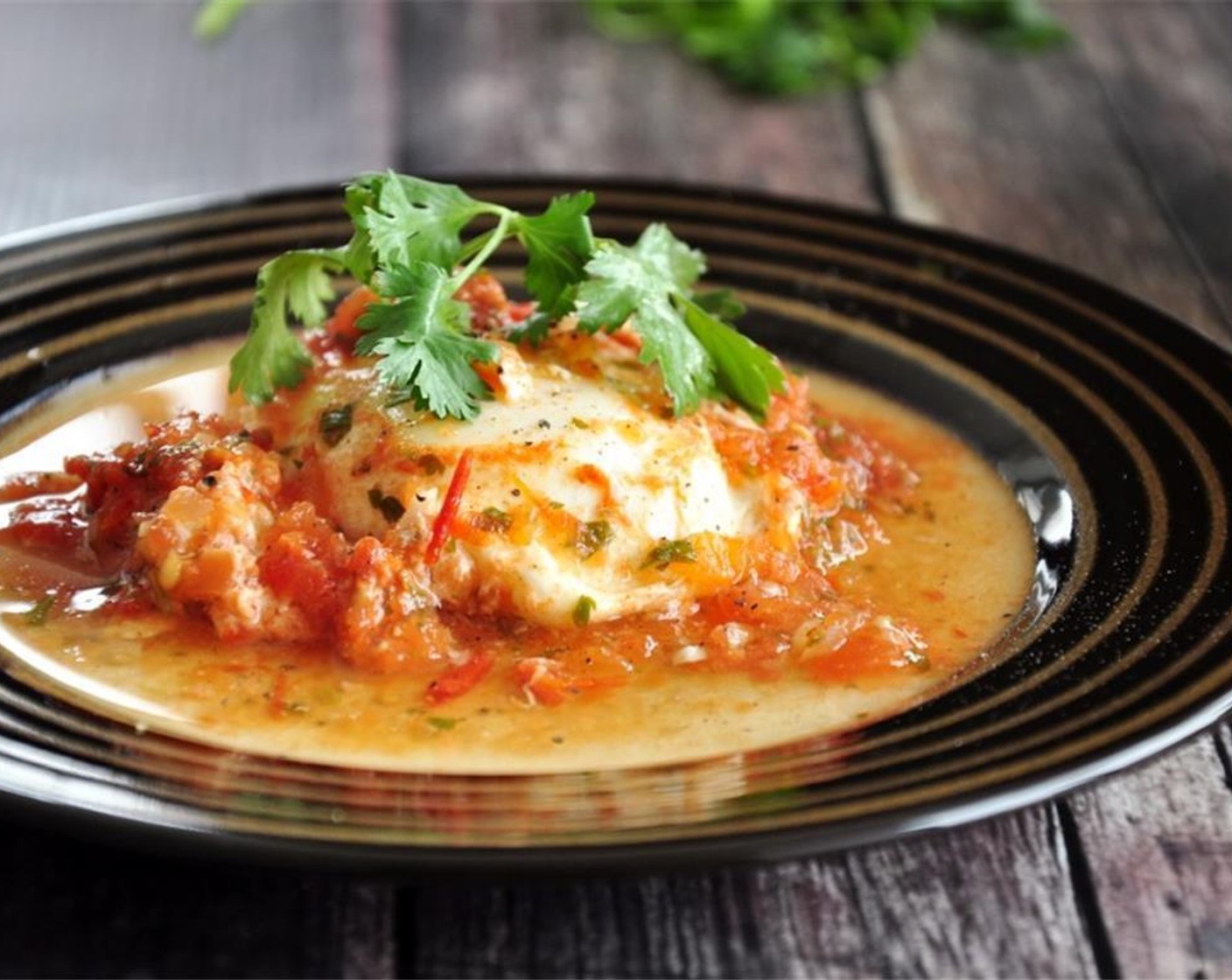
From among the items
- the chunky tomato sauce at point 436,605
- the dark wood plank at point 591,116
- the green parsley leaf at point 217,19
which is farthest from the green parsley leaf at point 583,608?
the green parsley leaf at point 217,19

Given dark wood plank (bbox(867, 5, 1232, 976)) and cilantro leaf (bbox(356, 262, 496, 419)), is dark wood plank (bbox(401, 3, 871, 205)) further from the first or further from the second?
cilantro leaf (bbox(356, 262, 496, 419))

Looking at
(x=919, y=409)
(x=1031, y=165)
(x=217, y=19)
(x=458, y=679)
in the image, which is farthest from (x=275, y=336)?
(x=217, y=19)

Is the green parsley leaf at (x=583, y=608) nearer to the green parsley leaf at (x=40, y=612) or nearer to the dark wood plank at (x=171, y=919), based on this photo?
the dark wood plank at (x=171, y=919)

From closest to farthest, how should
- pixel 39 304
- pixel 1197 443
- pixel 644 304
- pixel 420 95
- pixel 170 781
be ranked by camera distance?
pixel 170 781 → pixel 644 304 → pixel 1197 443 → pixel 39 304 → pixel 420 95

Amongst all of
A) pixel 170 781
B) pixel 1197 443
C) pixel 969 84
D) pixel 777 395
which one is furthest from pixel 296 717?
pixel 969 84

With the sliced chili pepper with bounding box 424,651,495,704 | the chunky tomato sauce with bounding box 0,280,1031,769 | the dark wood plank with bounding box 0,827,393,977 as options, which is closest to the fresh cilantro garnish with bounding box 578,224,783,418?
the chunky tomato sauce with bounding box 0,280,1031,769

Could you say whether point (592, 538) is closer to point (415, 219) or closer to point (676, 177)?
point (415, 219)

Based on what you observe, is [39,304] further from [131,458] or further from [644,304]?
[644,304]
